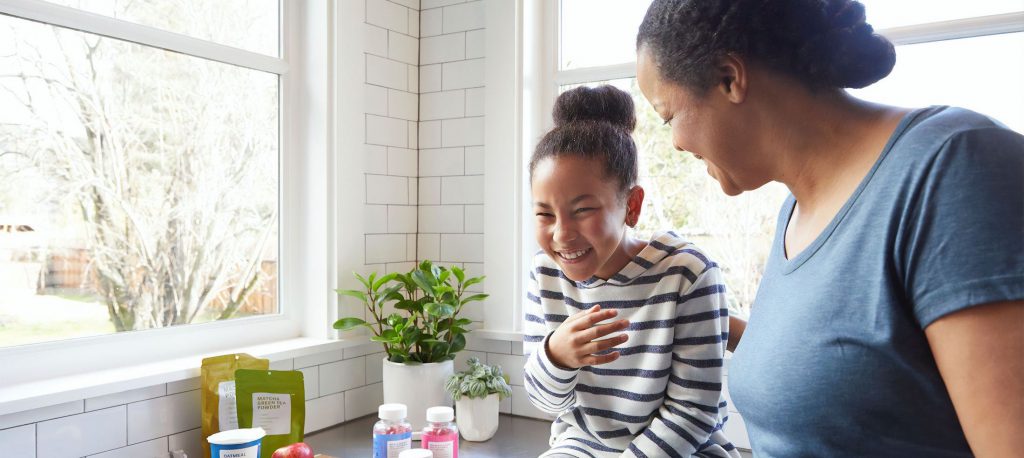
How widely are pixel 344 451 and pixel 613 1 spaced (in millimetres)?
1667

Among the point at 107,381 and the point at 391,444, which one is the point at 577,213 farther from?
the point at 107,381

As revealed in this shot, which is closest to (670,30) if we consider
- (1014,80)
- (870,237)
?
(870,237)

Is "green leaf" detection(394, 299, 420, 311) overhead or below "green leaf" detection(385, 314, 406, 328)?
Result: overhead

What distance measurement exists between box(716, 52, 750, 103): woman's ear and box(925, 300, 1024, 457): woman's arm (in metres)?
0.33

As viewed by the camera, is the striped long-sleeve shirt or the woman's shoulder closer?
the woman's shoulder

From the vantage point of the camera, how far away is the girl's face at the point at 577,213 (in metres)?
1.33

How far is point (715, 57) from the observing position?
841 mm

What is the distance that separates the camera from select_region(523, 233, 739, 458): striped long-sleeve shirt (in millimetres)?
1346

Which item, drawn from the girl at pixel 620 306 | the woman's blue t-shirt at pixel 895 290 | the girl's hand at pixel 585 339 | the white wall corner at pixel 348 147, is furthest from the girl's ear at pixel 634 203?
the white wall corner at pixel 348 147

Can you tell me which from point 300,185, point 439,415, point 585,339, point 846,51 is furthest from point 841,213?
point 300,185

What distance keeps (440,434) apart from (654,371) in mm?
770

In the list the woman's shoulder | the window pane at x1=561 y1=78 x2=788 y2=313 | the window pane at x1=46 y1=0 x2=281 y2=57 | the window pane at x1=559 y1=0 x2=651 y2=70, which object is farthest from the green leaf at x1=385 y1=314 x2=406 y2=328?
the woman's shoulder

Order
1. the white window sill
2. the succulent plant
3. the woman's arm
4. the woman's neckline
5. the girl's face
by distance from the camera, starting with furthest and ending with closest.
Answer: the succulent plant, the white window sill, the girl's face, the woman's neckline, the woman's arm

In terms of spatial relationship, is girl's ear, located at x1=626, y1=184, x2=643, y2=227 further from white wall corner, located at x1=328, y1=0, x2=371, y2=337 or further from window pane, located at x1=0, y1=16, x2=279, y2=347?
window pane, located at x1=0, y1=16, x2=279, y2=347
